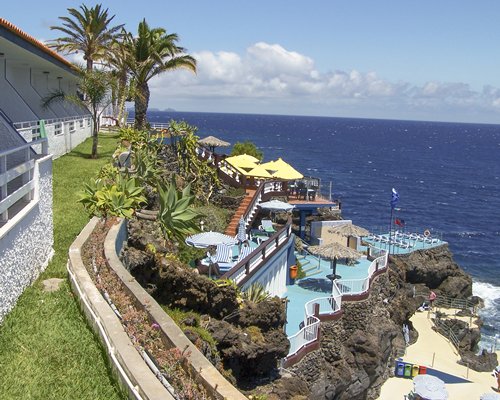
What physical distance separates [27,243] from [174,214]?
649 cm

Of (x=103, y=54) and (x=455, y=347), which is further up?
(x=103, y=54)

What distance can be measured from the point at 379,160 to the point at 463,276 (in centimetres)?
9378

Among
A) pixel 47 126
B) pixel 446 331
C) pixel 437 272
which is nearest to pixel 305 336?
pixel 47 126

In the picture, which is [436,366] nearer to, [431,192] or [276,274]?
[276,274]

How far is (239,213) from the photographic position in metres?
28.1

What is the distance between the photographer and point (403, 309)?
3072 centimetres

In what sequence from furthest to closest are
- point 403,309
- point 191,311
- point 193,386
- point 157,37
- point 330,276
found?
1. point 157,37
2. point 403,309
3. point 330,276
4. point 191,311
5. point 193,386

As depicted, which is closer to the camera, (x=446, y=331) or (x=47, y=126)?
(x=47, y=126)

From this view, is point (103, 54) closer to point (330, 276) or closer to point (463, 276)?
point (330, 276)

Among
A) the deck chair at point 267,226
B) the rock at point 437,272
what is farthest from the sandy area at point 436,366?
the deck chair at point 267,226

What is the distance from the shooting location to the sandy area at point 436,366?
2538cm

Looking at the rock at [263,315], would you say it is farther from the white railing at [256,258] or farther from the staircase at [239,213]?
the staircase at [239,213]

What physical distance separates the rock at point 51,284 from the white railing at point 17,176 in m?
1.59

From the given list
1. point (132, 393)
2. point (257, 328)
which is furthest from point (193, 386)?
point (257, 328)
